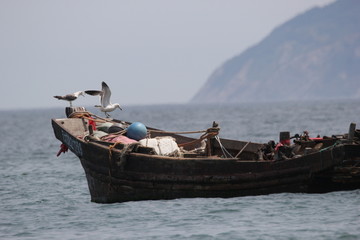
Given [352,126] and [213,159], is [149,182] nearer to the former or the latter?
[213,159]

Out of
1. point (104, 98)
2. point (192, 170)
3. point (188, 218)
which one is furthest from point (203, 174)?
point (104, 98)

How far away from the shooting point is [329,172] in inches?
731

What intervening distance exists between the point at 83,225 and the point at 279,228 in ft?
14.4

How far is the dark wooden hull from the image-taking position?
18328mm

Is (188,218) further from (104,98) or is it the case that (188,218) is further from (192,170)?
(104,98)

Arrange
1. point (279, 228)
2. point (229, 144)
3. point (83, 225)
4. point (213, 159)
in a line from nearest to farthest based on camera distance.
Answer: point (279, 228), point (83, 225), point (213, 159), point (229, 144)

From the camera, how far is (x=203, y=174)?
18.5 metres

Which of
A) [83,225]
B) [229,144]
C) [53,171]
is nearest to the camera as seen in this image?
[83,225]

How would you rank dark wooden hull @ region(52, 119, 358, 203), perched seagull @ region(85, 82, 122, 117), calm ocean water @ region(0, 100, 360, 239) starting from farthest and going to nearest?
perched seagull @ region(85, 82, 122, 117) → dark wooden hull @ region(52, 119, 358, 203) → calm ocean water @ region(0, 100, 360, 239)

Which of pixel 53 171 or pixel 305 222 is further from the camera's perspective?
pixel 53 171

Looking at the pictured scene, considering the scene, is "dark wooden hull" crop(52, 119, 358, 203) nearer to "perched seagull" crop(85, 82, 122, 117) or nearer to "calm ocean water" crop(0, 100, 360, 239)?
"calm ocean water" crop(0, 100, 360, 239)

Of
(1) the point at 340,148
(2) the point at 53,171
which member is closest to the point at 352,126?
(1) the point at 340,148

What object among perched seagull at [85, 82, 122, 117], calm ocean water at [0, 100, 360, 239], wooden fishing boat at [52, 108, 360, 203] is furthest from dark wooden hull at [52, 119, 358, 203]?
perched seagull at [85, 82, 122, 117]

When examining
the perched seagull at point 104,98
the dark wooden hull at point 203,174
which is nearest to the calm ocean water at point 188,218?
the dark wooden hull at point 203,174
